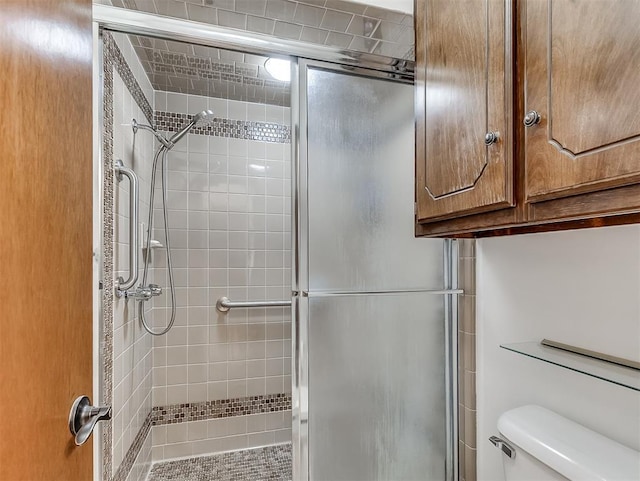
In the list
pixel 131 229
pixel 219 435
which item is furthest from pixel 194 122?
pixel 219 435

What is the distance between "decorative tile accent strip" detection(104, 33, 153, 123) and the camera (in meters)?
1.38

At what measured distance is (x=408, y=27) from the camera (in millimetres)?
1393

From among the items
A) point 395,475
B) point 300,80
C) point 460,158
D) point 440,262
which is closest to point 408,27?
point 300,80

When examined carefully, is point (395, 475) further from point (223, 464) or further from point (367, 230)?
point (223, 464)

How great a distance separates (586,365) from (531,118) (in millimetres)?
653

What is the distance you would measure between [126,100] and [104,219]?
2.21 ft

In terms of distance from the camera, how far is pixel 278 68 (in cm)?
184

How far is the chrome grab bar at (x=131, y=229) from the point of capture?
152cm

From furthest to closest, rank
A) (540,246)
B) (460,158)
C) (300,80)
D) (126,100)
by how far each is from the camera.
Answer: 1. (126,100)
2. (300,80)
3. (540,246)
4. (460,158)

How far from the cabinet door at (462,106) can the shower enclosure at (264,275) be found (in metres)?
0.26

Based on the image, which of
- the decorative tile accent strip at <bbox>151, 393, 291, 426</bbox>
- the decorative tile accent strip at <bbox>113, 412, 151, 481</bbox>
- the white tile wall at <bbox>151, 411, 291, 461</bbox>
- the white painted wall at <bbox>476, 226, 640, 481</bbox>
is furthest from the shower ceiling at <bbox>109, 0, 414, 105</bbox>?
the white tile wall at <bbox>151, 411, 291, 461</bbox>

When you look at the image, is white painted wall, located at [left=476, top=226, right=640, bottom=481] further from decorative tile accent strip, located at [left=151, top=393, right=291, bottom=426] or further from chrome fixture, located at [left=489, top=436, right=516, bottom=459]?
decorative tile accent strip, located at [left=151, top=393, right=291, bottom=426]

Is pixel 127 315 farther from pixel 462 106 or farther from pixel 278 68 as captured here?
pixel 462 106

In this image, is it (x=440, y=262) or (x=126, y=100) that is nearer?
(x=440, y=262)
